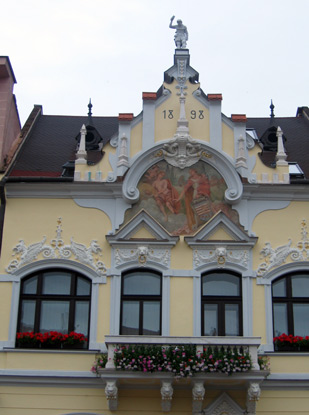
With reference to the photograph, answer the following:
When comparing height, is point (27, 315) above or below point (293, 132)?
below

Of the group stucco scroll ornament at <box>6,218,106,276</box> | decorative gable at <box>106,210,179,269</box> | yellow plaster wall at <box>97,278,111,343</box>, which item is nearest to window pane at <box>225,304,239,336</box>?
decorative gable at <box>106,210,179,269</box>

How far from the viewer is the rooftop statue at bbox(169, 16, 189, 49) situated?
20.3m

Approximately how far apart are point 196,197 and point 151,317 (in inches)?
132

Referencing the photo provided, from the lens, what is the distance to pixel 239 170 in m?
18.3

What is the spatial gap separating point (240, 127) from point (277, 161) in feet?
4.46

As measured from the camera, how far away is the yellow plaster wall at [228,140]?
734 inches

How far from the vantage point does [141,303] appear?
17.3 meters

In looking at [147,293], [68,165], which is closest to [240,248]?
[147,293]

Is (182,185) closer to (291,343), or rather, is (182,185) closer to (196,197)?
(196,197)

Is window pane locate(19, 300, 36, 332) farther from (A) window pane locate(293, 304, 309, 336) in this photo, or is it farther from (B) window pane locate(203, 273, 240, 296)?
(A) window pane locate(293, 304, 309, 336)

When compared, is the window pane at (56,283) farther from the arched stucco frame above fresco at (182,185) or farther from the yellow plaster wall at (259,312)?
the yellow plaster wall at (259,312)

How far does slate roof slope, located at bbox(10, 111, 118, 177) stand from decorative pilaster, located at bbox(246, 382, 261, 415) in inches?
301

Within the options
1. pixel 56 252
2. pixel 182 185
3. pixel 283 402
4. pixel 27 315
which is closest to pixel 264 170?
pixel 182 185

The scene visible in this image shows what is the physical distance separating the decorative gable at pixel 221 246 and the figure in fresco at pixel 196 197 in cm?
37
